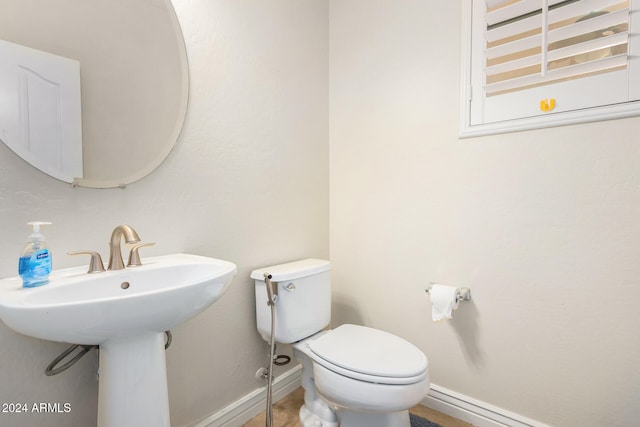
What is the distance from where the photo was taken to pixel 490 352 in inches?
51.6

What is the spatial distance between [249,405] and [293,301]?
1.71 feet

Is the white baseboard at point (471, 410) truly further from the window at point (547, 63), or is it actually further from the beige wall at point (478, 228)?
the window at point (547, 63)

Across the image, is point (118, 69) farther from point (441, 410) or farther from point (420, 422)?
point (441, 410)

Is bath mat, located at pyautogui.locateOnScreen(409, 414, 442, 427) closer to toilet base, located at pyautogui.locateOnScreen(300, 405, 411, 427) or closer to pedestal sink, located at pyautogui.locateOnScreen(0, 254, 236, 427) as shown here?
toilet base, located at pyautogui.locateOnScreen(300, 405, 411, 427)

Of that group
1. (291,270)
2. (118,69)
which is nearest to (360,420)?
(291,270)

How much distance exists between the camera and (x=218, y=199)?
1.26 meters

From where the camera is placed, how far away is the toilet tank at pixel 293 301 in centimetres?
129

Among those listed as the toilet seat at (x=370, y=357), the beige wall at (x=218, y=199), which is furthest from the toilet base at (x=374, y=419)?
the beige wall at (x=218, y=199)

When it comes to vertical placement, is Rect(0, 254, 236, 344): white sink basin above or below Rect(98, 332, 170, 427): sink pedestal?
above

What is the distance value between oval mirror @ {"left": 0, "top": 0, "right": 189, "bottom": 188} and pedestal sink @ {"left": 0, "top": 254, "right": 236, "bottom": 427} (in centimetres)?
33

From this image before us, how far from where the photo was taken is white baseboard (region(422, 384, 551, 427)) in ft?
4.11

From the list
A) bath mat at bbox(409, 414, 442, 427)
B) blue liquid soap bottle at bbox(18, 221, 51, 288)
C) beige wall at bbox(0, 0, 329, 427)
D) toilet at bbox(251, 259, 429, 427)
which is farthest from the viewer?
bath mat at bbox(409, 414, 442, 427)

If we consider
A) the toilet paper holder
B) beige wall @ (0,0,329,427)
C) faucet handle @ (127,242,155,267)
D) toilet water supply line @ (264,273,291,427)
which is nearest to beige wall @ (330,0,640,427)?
the toilet paper holder

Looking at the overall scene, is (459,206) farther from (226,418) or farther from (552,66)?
(226,418)
